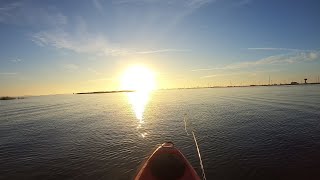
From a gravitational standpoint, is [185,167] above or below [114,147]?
above

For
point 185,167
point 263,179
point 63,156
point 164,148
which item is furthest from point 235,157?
point 63,156

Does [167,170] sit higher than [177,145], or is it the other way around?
[167,170]

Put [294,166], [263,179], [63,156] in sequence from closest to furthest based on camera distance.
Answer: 1. [263,179]
2. [294,166]
3. [63,156]

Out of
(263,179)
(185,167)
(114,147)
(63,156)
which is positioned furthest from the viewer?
(114,147)

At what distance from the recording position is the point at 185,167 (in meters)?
11.9

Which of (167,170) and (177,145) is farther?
(177,145)

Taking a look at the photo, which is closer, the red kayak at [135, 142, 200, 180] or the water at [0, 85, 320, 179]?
A: the red kayak at [135, 142, 200, 180]

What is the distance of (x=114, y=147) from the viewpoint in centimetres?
2322

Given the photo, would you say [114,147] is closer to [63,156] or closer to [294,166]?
[63,156]

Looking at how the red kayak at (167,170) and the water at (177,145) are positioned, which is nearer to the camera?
the red kayak at (167,170)

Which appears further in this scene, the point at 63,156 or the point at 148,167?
the point at 63,156

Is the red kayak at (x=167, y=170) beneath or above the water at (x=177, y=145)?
above

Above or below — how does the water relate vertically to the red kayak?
below

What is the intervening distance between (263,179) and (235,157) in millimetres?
3992
